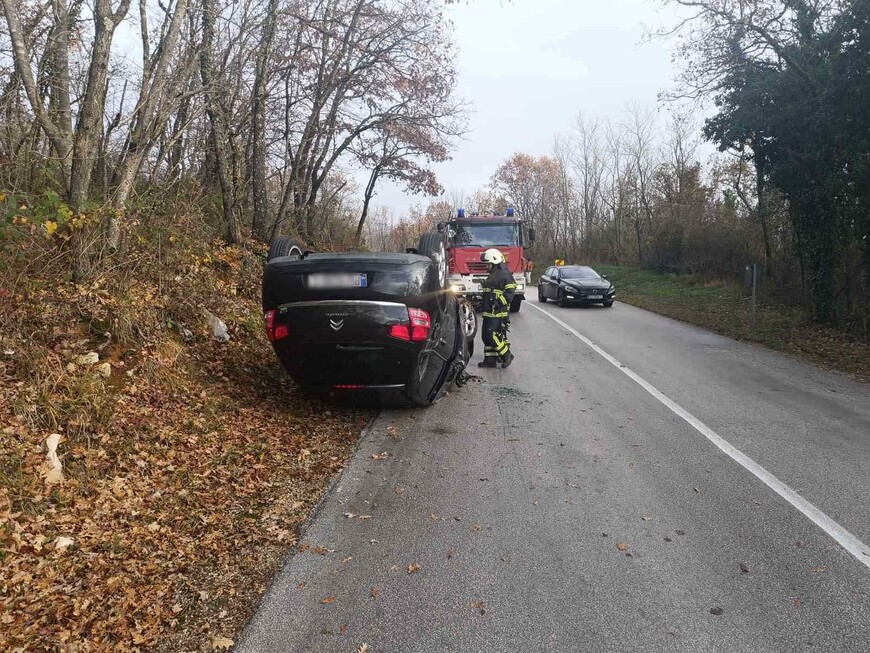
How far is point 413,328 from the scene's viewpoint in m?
5.98

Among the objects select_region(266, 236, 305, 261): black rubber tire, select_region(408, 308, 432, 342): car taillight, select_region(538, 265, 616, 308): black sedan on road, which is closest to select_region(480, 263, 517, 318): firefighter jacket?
select_region(266, 236, 305, 261): black rubber tire

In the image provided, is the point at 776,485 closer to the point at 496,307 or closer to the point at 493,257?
the point at 496,307

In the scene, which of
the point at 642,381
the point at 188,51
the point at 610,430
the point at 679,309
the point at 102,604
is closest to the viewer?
the point at 102,604

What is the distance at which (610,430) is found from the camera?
6488 millimetres

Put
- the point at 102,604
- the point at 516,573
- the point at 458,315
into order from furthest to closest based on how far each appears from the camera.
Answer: the point at 458,315, the point at 516,573, the point at 102,604

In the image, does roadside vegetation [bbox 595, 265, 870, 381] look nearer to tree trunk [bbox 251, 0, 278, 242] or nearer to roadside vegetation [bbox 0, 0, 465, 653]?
roadside vegetation [bbox 0, 0, 465, 653]

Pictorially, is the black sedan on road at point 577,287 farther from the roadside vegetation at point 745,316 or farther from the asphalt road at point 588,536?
the asphalt road at point 588,536

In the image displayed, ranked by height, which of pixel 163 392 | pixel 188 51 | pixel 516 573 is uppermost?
pixel 188 51

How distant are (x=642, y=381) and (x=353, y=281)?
16.6 feet

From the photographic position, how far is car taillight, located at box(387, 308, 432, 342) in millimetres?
5930

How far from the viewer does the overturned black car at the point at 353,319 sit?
5910 mm

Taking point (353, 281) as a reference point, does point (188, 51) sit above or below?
above

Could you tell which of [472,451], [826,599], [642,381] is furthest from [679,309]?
[826,599]

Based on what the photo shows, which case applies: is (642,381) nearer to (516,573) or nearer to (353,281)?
(353,281)
